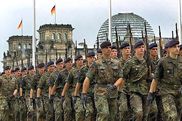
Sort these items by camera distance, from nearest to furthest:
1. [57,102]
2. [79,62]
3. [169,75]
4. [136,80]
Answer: [169,75]
[136,80]
[79,62]
[57,102]

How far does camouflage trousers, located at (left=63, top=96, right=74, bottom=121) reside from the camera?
14.4 metres

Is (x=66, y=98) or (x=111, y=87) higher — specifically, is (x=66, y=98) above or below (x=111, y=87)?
below

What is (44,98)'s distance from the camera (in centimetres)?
1636

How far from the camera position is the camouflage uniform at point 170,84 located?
10570 millimetres

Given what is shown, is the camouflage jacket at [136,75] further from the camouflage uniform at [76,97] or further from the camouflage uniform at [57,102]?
the camouflage uniform at [57,102]

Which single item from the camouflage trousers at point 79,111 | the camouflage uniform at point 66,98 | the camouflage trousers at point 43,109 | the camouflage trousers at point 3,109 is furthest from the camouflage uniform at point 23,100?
the camouflage trousers at point 79,111

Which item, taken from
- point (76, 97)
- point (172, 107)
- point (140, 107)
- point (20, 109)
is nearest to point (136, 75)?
point (140, 107)

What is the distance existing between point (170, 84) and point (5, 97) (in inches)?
276

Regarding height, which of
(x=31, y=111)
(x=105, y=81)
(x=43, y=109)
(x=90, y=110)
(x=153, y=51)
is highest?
(x=153, y=51)

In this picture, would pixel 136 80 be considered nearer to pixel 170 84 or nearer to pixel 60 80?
pixel 170 84

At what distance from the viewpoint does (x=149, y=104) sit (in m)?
10.6

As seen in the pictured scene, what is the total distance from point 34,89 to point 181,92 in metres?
7.27

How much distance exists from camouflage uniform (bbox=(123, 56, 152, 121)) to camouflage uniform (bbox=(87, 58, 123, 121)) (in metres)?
0.29

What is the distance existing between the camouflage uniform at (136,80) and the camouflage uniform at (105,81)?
0.29m
